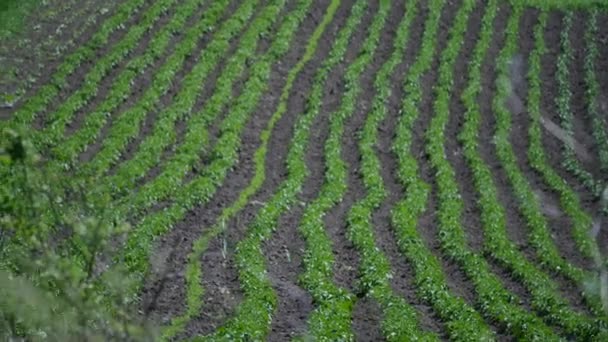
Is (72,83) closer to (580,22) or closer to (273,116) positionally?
(273,116)

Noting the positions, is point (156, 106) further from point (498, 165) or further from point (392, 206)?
point (498, 165)

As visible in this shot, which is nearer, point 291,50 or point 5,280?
point 5,280

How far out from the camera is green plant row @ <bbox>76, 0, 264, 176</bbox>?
2369 cm

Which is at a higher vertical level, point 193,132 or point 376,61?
point 376,61

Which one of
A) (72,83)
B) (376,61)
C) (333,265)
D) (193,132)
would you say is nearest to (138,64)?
(72,83)

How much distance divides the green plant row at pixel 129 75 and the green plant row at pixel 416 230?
7.58 metres

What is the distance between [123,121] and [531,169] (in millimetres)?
12135

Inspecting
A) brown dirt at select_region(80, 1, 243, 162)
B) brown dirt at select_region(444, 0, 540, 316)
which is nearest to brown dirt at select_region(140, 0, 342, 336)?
brown dirt at select_region(80, 1, 243, 162)

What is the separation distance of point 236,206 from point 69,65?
8.58 m

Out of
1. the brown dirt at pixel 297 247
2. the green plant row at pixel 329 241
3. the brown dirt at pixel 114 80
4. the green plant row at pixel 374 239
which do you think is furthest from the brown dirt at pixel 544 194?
the brown dirt at pixel 114 80

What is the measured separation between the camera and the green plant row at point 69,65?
2492 cm

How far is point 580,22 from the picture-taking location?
3944 cm

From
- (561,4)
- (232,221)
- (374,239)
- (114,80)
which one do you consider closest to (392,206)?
(374,239)

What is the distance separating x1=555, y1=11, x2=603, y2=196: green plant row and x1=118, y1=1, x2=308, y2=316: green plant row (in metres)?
9.23
